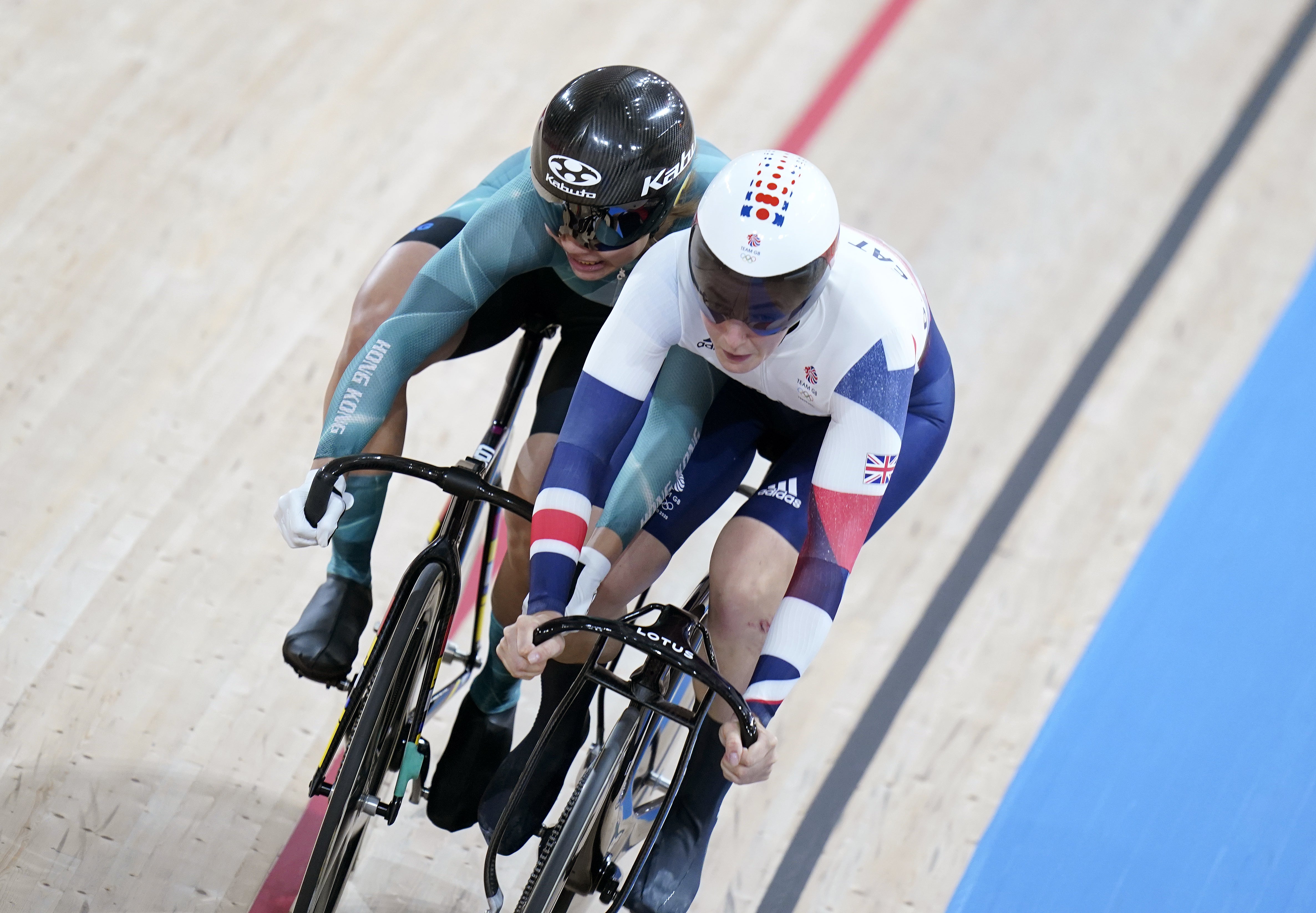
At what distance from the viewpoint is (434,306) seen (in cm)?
230

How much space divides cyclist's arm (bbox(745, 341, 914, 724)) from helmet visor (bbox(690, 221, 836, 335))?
0.18 meters

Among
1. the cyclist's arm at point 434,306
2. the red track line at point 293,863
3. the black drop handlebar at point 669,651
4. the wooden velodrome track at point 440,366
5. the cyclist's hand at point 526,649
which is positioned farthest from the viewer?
the wooden velodrome track at point 440,366

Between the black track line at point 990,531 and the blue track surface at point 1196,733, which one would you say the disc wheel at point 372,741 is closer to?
the black track line at point 990,531

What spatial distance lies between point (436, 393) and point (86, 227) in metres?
1.18

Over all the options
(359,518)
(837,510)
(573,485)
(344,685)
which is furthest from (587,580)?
(344,685)

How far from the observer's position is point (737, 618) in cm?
215

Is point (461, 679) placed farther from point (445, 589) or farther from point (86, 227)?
point (86, 227)

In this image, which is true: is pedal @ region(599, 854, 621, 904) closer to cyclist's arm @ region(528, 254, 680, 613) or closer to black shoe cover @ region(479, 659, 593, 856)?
black shoe cover @ region(479, 659, 593, 856)

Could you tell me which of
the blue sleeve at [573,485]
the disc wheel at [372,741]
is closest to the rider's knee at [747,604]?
the blue sleeve at [573,485]

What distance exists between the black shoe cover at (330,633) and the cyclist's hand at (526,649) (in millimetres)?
584

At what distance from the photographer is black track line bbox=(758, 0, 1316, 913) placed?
111 inches

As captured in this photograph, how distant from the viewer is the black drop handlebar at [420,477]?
2.02 meters

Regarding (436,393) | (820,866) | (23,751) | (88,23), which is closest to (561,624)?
(820,866)

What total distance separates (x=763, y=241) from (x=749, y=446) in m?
0.63
